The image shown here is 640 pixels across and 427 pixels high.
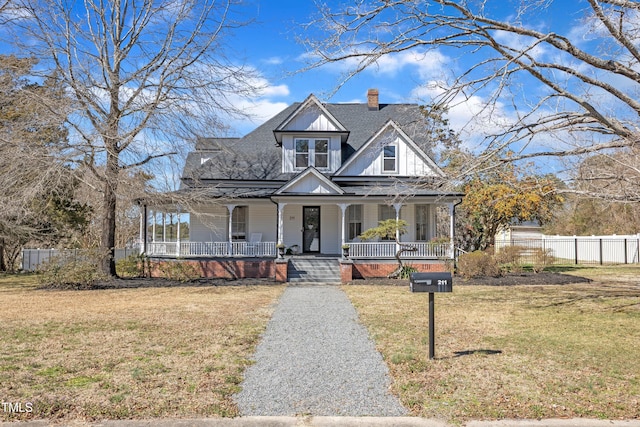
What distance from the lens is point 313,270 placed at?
18953mm

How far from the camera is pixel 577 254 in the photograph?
2983 cm

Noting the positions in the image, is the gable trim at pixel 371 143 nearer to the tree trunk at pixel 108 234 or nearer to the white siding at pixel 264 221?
the white siding at pixel 264 221

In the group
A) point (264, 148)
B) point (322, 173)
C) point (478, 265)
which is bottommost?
point (478, 265)

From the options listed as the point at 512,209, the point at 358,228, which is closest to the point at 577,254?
the point at 512,209

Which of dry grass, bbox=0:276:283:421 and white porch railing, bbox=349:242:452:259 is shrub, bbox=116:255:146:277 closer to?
dry grass, bbox=0:276:283:421

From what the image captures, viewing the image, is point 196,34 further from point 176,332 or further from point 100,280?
point 176,332

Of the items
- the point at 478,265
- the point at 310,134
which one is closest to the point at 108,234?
the point at 310,134

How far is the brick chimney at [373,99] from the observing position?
2617 cm

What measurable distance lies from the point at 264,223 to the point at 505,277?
1078 centimetres

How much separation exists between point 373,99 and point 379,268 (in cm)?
1104

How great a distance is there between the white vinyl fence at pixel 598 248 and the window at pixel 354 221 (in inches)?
373

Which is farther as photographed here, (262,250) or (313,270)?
(262,250)

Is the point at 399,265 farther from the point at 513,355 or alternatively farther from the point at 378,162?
the point at 513,355

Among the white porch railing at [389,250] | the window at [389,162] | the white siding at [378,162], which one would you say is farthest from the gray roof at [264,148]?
the white porch railing at [389,250]
